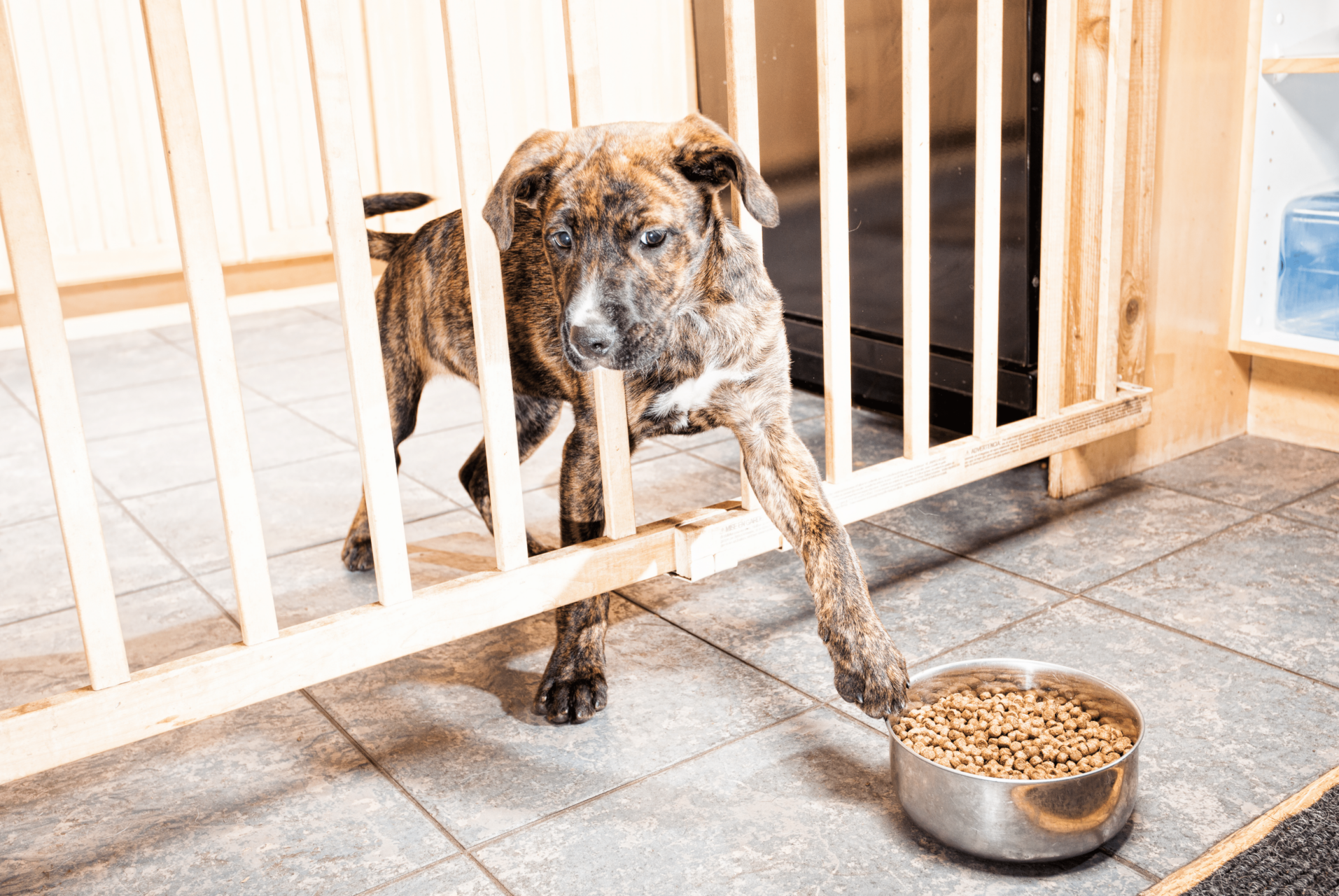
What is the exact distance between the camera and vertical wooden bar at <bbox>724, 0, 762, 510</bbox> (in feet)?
6.43

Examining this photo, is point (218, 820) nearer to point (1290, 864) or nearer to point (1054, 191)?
point (1290, 864)

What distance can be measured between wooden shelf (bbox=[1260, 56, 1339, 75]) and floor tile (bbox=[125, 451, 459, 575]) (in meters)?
2.38

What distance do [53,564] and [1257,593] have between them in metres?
2.76

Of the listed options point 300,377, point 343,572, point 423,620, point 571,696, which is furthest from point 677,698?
point 300,377

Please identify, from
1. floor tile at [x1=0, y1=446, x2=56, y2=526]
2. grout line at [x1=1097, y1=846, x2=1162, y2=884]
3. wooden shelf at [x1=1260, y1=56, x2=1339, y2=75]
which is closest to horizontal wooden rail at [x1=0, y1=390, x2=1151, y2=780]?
grout line at [x1=1097, y1=846, x2=1162, y2=884]

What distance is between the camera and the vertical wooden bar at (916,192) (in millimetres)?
2162

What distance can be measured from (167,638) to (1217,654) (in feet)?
6.82

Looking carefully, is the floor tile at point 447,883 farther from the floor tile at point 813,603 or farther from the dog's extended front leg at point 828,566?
the floor tile at point 813,603

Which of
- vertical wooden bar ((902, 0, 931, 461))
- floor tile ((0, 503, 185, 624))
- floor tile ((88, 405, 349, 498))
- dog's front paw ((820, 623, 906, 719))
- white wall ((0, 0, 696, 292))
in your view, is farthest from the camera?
white wall ((0, 0, 696, 292))

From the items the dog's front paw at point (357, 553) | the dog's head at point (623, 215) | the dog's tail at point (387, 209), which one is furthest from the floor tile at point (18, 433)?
the dog's head at point (623, 215)

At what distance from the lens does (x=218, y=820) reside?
1804 mm

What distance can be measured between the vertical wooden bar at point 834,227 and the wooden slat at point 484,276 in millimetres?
619

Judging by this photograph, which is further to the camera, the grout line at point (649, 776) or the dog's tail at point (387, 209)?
the dog's tail at point (387, 209)

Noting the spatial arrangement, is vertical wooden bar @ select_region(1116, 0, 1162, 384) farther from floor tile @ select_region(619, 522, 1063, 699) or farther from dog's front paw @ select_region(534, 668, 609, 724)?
dog's front paw @ select_region(534, 668, 609, 724)
